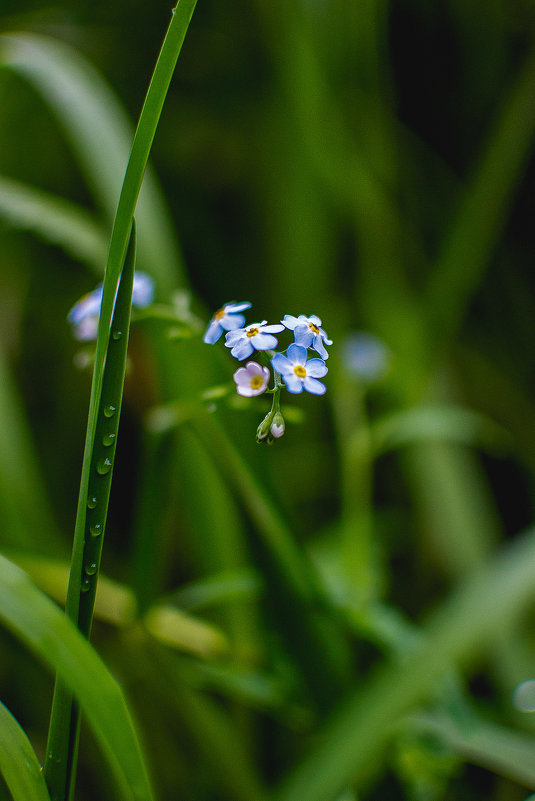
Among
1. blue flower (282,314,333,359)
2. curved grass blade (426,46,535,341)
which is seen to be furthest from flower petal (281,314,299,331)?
curved grass blade (426,46,535,341)

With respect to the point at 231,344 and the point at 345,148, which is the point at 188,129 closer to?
the point at 345,148

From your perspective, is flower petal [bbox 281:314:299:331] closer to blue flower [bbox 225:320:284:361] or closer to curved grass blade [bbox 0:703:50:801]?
blue flower [bbox 225:320:284:361]

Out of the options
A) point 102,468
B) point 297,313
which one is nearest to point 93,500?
point 102,468

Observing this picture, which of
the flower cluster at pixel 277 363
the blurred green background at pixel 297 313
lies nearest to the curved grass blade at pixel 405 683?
the blurred green background at pixel 297 313

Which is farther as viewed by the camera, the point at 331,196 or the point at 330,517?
the point at 331,196

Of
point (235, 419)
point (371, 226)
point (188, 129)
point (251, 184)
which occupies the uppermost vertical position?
point (188, 129)

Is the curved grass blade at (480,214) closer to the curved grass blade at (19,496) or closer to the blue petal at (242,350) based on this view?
the curved grass blade at (19,496)

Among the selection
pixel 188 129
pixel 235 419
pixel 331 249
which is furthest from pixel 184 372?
pixel 188 129
